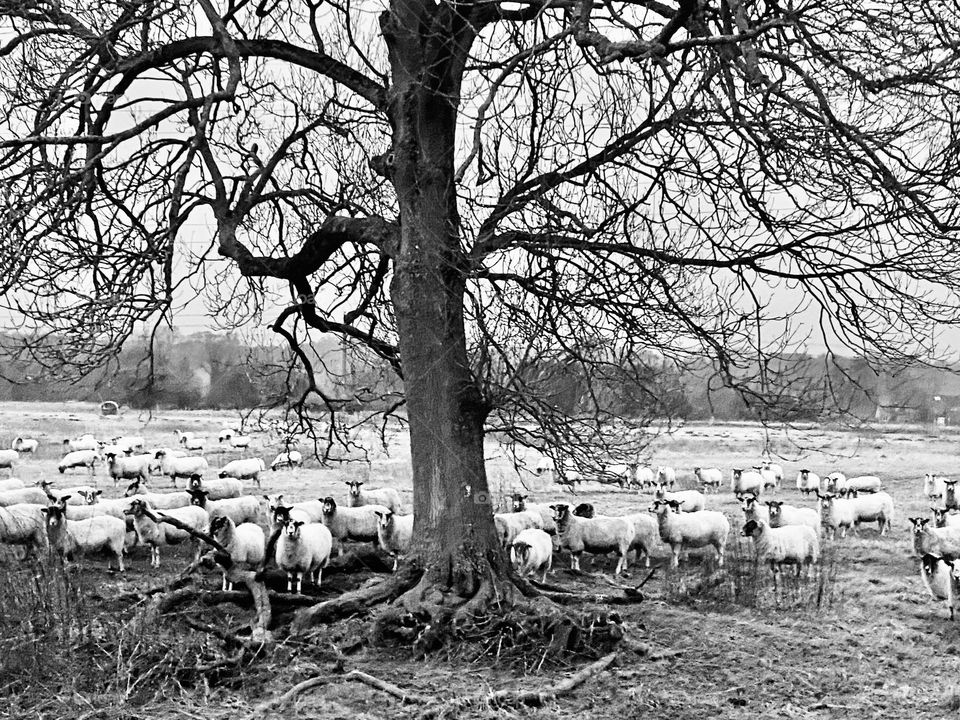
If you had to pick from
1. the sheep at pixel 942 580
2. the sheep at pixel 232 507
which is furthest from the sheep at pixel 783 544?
the sheep at pixel 232 507

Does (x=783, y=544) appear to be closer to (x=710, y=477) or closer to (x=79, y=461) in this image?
(x=710, y=477)

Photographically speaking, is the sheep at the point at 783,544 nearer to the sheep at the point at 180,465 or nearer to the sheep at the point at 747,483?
the sheep at the point at 747,483

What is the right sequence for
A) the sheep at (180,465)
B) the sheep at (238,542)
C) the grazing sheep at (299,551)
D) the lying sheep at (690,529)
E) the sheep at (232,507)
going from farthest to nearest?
the sheep at (180,465), the sheep at (232,507), the lying sheep at (690,529), the sheep at (238,542), the grazing sheep at (299,551)

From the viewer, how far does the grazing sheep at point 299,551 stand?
1070cm

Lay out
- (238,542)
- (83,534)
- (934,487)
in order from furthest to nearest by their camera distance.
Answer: (934,487), (83,534), (238,542)

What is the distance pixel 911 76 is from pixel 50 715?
705 centimetres

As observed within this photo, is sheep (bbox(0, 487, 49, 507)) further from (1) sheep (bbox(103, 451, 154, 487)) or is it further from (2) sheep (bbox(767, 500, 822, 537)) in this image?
(2) sheep (bbox(767, 500, 822, 537))

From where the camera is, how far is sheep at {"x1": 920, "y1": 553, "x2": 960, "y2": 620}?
10211 millimetres

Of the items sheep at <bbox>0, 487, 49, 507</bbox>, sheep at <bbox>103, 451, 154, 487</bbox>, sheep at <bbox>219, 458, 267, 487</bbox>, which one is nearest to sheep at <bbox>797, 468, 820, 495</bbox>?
sheep at <bbox>219, 458, 267, 487</bbox>

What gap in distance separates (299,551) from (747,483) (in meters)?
15.5

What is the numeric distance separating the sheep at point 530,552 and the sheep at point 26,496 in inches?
382

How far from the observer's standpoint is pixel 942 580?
10453 mm

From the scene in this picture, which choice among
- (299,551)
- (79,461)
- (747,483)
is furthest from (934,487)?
(79,461)

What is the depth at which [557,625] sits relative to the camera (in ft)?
25.4
